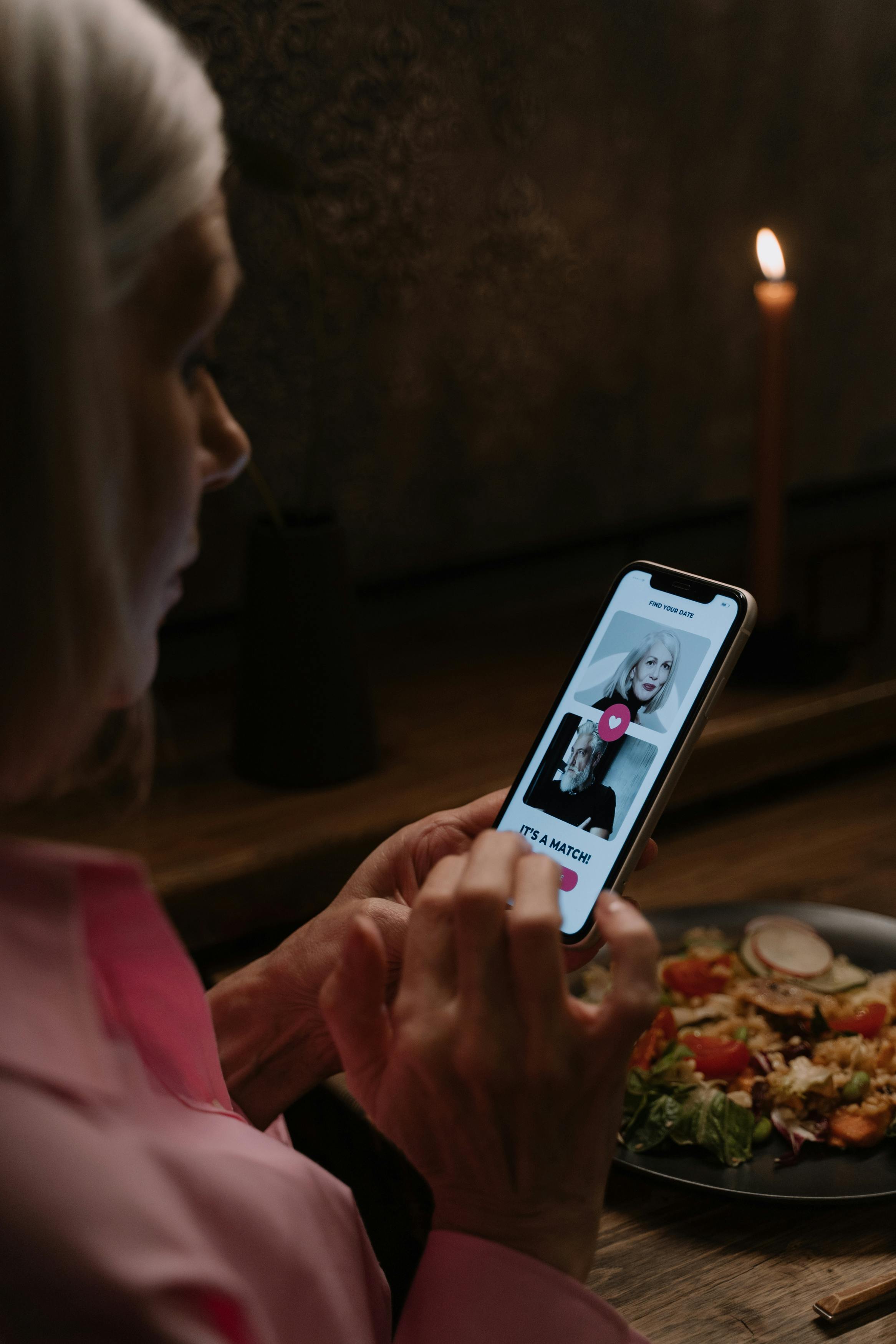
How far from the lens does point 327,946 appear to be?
31.5 inches

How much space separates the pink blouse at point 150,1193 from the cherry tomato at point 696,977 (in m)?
0.36

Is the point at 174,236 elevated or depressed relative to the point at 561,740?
elevated

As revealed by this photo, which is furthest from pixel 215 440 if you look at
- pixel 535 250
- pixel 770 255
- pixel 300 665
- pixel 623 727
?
pixel 535 250

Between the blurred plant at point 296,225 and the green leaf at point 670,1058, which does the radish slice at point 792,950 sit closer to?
the green leaf at point 670,1058

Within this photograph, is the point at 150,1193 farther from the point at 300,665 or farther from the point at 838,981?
the point at 300,665

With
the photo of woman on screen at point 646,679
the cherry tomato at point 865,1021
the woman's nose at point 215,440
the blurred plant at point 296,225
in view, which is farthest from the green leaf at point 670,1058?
the blurred plant at point 296,225

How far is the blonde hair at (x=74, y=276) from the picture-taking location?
15.6 inches

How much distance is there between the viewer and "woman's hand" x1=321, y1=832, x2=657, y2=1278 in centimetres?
52

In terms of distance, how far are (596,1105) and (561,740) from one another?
0.30 meters

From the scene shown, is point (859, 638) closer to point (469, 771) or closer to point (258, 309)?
point (469, 771)

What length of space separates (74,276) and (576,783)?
1.53 feet

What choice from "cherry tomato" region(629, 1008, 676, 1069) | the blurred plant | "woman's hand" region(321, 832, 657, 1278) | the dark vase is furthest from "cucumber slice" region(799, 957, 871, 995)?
the blurred plant

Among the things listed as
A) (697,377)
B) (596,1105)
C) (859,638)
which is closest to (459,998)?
(596,1105)

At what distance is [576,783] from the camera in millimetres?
779
